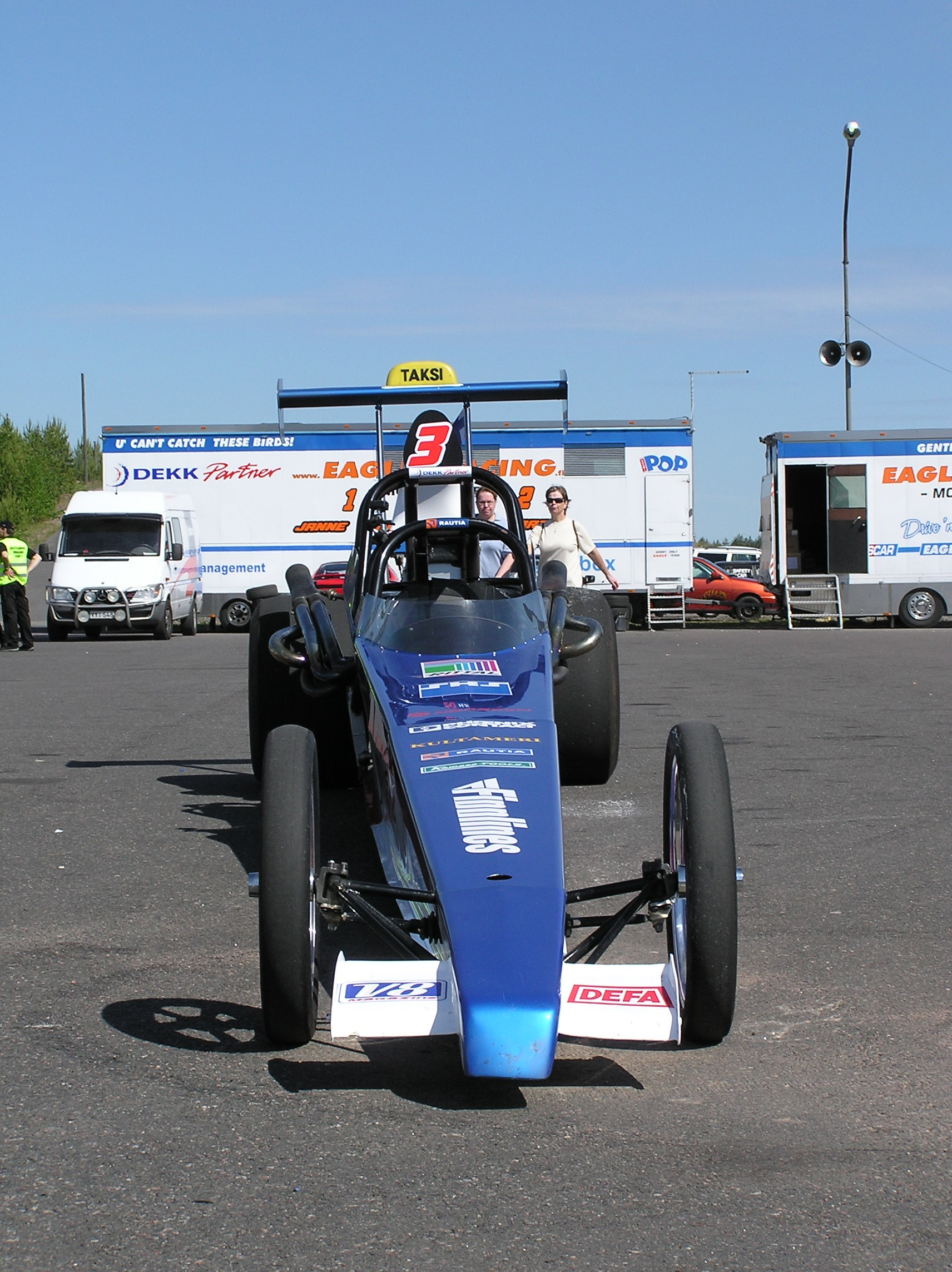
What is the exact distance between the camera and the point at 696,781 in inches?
148

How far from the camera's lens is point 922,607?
26.5 meters

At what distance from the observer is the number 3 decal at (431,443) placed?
7234 mm

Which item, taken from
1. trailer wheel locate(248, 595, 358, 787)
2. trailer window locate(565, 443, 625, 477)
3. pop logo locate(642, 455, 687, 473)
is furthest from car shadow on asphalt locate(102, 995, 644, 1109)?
pop logo locate(642, 455, 687, 473)

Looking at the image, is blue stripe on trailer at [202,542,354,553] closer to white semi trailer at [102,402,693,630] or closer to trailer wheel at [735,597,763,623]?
white semi trailer at [102,402,693,630]

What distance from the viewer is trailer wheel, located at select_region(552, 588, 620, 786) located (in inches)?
290

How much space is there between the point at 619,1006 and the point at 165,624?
823 inches

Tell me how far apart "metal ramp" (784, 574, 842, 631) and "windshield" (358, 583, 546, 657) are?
A: 21.7 m

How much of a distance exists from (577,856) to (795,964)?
1.60m

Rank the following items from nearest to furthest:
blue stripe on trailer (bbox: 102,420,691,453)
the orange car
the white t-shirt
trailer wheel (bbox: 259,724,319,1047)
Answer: trailer wheel (bbox: 259,724,319,1047) → the white t-shirt → blue stripe on trailer (bbox: 102,420,691,453) → the orange car

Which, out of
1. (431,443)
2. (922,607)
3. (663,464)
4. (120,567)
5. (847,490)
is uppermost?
(663,464)

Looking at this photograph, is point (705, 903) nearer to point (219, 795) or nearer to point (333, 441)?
point (219, 795)

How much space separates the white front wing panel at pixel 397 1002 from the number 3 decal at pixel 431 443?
414 centimetres

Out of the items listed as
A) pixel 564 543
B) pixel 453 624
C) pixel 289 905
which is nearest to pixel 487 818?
pixel 289 905

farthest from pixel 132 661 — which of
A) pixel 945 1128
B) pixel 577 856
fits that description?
pixel 945 1128
